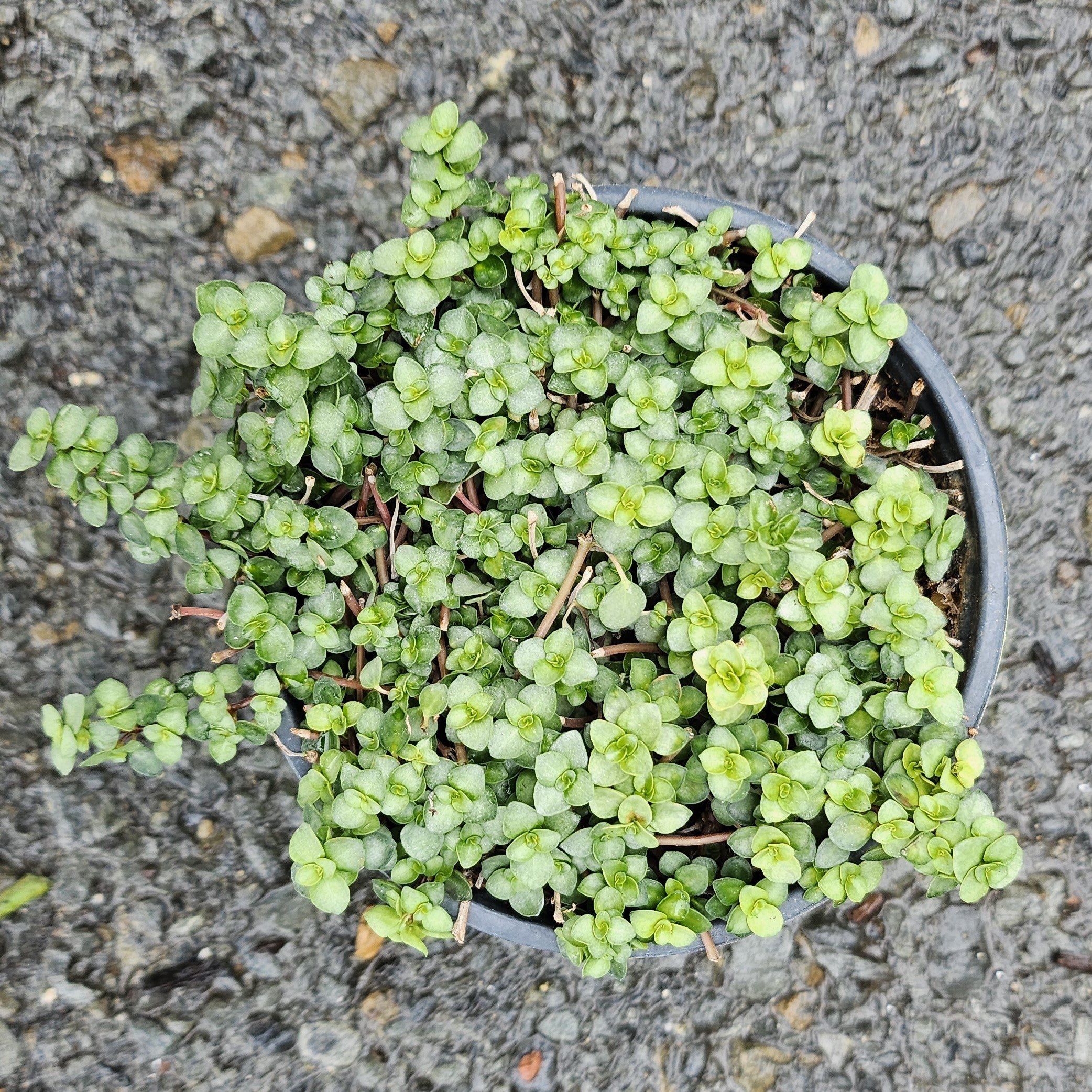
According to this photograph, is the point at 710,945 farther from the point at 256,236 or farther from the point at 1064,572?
the point at 256,236

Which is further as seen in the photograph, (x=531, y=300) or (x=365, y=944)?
(x=365, y=944)

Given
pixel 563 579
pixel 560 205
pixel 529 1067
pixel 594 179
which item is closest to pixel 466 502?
pixel 563 579

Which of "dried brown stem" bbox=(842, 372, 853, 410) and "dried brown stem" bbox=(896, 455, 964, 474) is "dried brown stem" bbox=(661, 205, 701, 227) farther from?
"dried brown stem" bbox=(896, 455, 964, 474)

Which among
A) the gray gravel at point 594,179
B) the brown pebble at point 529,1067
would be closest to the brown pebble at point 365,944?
the gray gravel at point 594,179

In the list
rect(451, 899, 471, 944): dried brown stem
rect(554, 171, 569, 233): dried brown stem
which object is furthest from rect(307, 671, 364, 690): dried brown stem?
rect(554, 171, 569, 233): dried brown stem

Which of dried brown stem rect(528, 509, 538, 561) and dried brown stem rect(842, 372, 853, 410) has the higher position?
dried brown stem rect(842, 372, 853, 410)

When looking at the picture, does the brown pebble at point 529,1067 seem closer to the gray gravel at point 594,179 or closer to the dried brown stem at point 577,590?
the gray gravel at point 594,179
